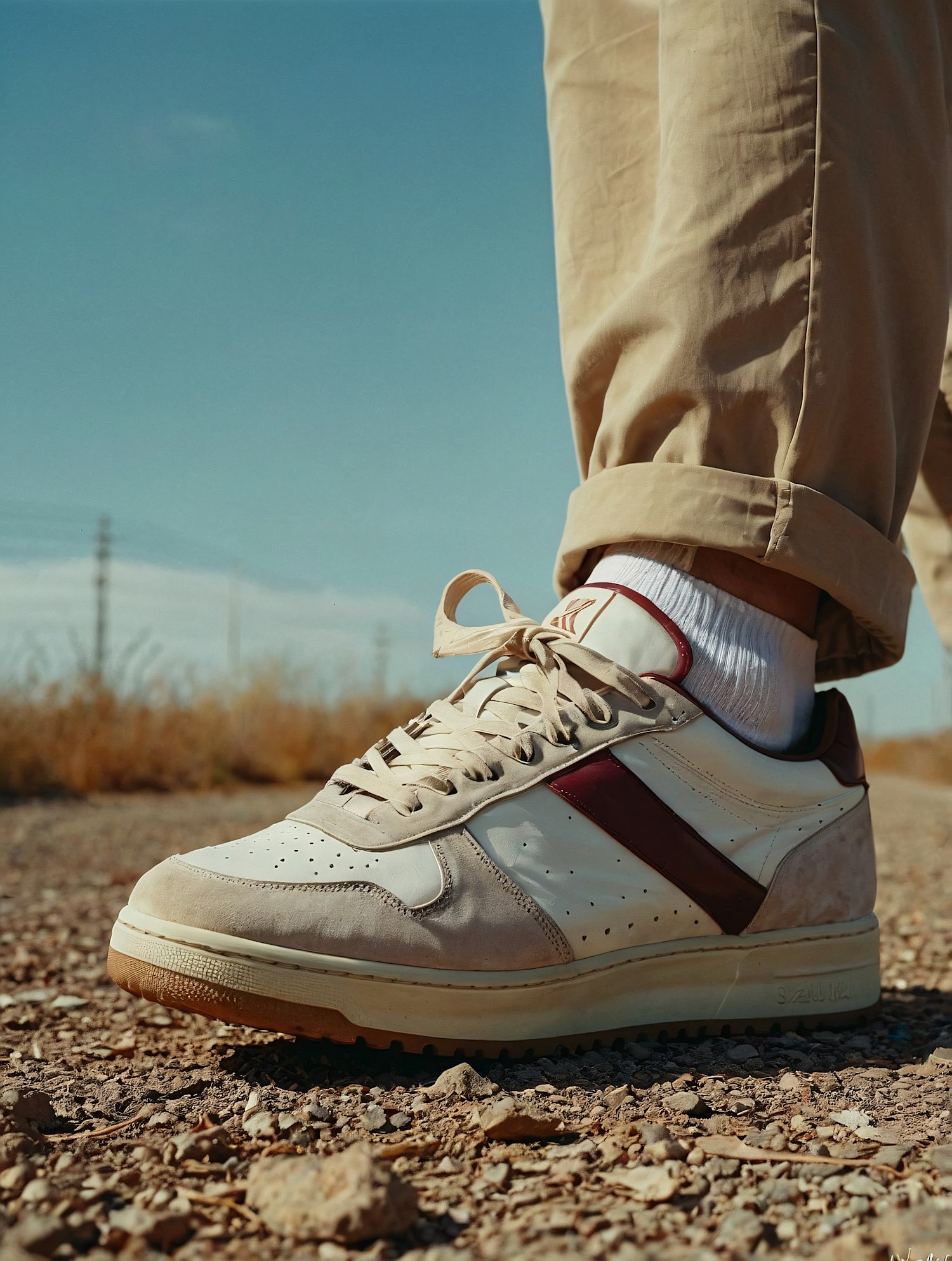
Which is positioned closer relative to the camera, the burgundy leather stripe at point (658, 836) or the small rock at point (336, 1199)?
the small rock at point (336, 1199)

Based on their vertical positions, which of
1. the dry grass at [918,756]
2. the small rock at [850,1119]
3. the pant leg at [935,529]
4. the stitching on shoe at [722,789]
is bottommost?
the dry grass at [918,756]

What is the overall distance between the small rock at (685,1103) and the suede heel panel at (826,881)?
1.09 ft

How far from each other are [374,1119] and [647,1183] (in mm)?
294

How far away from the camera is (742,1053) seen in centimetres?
123

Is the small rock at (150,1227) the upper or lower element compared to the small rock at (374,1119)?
upper

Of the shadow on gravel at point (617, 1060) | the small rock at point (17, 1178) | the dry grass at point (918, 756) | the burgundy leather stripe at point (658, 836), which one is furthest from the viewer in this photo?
the dry grass at point (918, 756)

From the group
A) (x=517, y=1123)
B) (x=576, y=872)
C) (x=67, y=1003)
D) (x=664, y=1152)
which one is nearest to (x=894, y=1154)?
(x=664, y=1152)

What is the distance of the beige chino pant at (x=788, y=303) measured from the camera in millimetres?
1244

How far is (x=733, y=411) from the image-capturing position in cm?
125

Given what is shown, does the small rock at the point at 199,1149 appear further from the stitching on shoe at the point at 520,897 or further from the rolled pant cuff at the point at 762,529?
the rolled pant cuff at the point at 762,529

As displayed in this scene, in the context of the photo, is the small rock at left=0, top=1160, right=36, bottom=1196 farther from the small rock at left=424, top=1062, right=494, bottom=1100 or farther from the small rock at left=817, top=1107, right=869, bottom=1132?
the small rock at left=817, top=1107, right=869, bottom=1132

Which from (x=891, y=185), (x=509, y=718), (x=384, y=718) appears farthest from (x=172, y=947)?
(x=384, y=718)

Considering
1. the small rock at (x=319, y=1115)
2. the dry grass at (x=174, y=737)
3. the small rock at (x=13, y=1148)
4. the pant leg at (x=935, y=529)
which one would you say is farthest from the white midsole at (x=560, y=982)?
the dry grass at (x=174, y=737)

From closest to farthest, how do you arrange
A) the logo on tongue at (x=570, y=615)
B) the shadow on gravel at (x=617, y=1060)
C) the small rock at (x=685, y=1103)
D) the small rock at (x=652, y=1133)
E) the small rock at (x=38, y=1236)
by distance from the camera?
1. the small rock at (x=38, y=1236)
2. the small rock at (x=652, y=1133)
3. the small rock at (x=685, y=1103)
4. the shadow on gravel at (x=617, y=1060)
5. the logo on tongue at (x=570, y=615)
